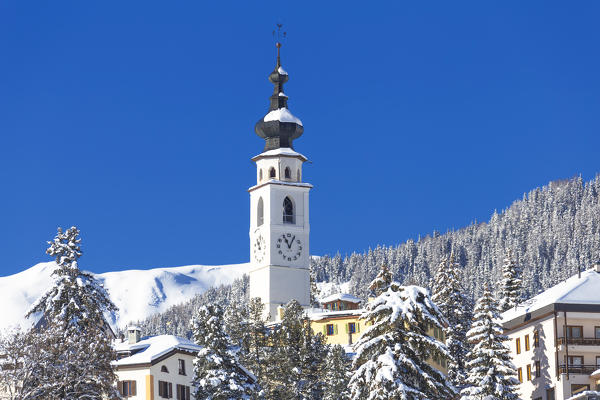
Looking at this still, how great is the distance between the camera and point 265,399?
286ft

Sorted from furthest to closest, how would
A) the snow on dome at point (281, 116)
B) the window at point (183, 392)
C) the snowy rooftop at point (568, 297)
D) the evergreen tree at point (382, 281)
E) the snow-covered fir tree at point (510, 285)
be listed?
the snow on dome at point (281, 116), the snow-covered fir tree at point (510, 285), the window at point (183, 392), the snowy rooftop at point (568, 297), the evergreen tree at point (382, 281)

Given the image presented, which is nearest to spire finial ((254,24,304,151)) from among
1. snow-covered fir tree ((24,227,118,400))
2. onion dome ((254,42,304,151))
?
onion dome ((254,42,304,151))

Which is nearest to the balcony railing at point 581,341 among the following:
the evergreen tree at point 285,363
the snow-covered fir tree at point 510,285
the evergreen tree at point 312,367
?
the evergreen tree at point 312,367

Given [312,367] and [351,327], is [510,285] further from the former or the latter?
[312,367]

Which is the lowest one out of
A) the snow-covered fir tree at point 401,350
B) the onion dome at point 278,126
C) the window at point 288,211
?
the snow-covered fir tree at point 401,350

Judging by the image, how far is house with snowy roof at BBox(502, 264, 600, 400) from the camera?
93.1m

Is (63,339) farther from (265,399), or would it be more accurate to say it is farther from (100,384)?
(265,399)

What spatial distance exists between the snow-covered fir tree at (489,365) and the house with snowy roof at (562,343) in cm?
998

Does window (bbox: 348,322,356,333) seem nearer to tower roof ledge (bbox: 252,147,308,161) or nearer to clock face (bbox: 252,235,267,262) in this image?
clock face (bbox: 252,235,267,262)

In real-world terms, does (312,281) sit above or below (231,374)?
above

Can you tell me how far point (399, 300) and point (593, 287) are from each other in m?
42.9

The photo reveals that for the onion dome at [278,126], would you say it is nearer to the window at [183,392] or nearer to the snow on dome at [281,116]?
the snow on dome at [281,116]

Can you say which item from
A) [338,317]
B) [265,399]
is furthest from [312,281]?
[265,399]

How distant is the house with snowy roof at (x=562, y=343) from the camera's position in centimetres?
9306
